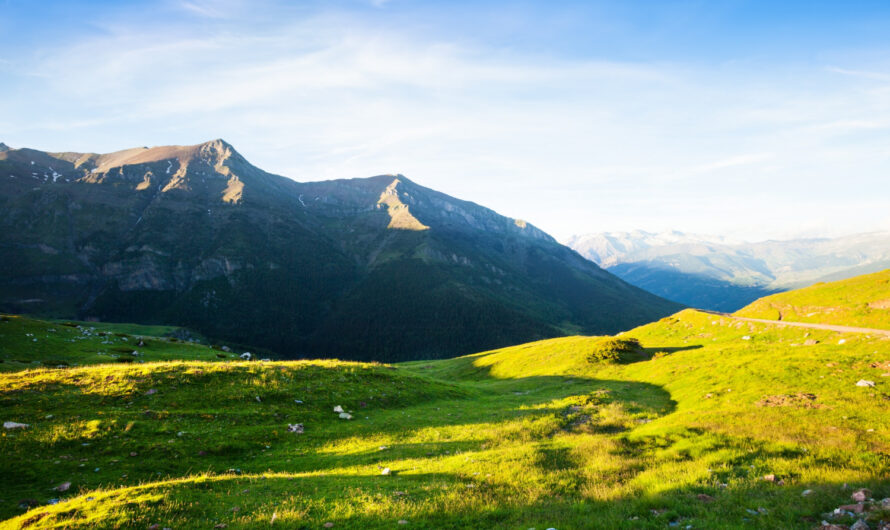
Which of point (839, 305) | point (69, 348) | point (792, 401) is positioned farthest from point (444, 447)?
point (839, 305)

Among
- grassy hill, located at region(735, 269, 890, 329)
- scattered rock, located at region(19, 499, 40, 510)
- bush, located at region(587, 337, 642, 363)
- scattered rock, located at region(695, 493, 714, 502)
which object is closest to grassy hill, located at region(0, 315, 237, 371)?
scattered rock, located at region(19, 499, 40, 510)

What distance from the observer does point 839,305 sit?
169 feet

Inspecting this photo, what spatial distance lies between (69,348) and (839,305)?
10109cm

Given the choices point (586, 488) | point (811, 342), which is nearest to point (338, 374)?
point (586, 488)

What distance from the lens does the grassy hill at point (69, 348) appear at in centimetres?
3881

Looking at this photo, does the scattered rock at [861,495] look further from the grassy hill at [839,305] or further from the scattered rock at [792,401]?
the grassy hill at [839,305]

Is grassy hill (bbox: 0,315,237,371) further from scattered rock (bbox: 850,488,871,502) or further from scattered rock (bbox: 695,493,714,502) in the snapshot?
scattered rock (bbox: 850,488,871,502)

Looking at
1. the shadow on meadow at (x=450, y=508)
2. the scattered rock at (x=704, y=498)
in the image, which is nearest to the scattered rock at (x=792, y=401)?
the shadow on meadow at (x=450, y=508)

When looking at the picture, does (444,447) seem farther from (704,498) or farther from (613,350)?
(613,350)

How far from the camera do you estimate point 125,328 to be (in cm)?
14012

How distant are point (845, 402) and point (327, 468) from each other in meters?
29.5

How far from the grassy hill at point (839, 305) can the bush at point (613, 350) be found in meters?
25.1

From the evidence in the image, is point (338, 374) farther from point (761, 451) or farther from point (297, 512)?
point (761, 451)

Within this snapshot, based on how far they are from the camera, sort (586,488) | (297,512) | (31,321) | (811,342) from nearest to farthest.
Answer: (297,512) < (586,488) < (811,342) < (31,321)
